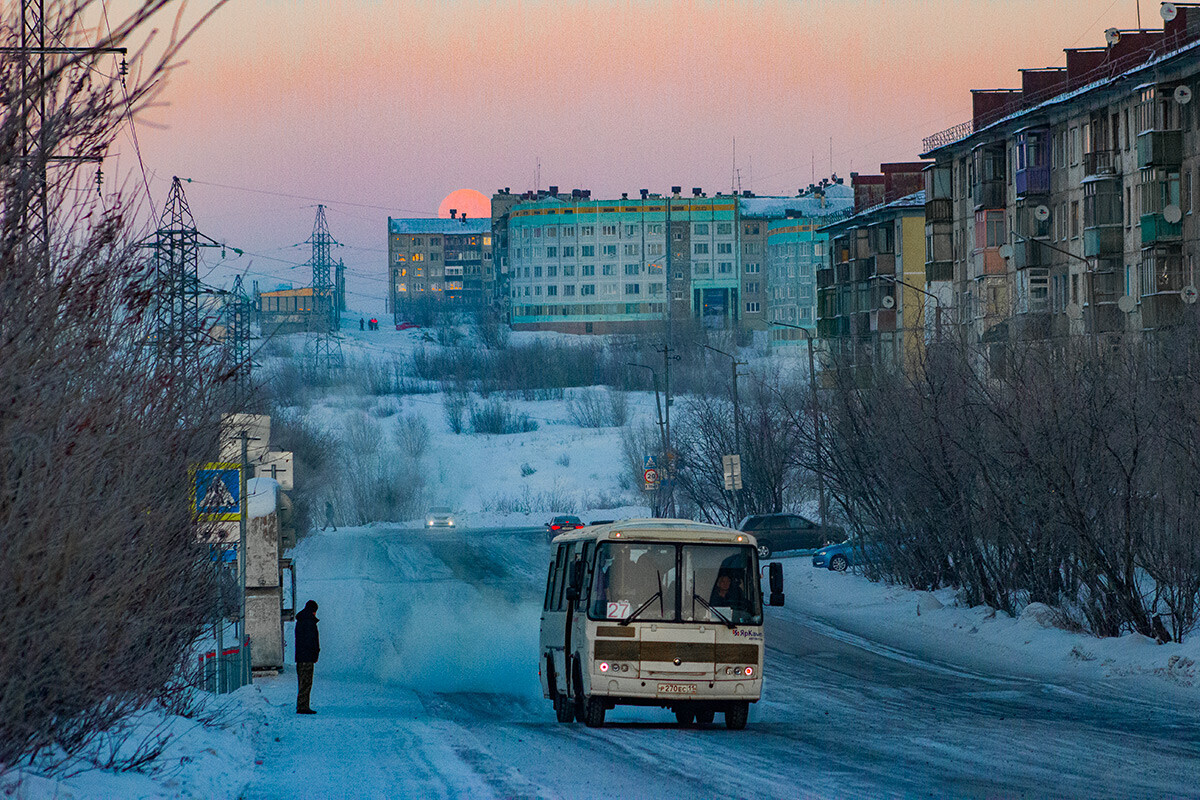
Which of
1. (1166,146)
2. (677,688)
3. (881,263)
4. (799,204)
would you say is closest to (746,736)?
(677,688)

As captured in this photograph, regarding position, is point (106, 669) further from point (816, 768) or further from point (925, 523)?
point (925, 523)

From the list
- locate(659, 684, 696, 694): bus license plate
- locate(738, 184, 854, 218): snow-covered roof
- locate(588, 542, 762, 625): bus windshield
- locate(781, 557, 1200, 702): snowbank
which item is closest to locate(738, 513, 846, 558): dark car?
locate(781, 557, 1200, 702): snowbank

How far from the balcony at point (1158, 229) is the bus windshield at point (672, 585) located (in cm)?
3804

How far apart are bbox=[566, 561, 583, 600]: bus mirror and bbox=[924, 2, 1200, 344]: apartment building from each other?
2263cm

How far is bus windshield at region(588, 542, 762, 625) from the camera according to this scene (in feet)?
58.3

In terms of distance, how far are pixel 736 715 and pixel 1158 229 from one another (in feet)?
129

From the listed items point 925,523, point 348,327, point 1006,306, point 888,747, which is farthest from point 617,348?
point 888,747

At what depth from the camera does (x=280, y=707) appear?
65.6ft

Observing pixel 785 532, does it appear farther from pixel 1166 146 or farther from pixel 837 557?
pixel 1166 146

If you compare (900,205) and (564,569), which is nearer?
(564,569)

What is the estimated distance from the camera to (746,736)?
54.4ft

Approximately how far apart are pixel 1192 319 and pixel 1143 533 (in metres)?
5.02

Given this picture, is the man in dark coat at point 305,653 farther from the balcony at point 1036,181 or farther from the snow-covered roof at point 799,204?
the snow-covered roof at point 799,204

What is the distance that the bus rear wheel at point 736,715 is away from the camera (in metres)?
17.6
